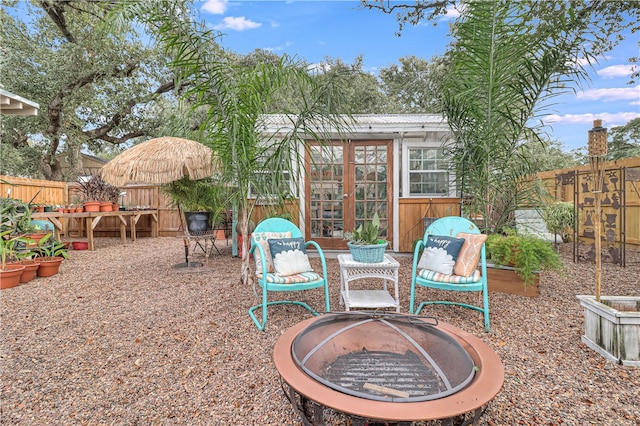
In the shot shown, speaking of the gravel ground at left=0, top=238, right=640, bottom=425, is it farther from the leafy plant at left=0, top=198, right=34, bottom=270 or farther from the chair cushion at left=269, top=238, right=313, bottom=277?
the leafy plant at left=0, top=198, right=34, bottom=270

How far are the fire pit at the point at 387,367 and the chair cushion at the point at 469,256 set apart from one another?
1.10 metres

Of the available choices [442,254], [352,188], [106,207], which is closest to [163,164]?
[352,188]

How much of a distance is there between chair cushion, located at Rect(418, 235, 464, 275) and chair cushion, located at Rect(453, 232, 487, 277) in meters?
0.04

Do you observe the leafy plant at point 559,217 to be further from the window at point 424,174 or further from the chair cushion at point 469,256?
the chair cushion at point 469,256

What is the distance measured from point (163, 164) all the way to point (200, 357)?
2.91m

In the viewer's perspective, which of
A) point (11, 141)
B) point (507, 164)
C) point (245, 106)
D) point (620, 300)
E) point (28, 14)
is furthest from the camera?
point (11, 141)

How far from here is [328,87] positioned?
11.5 ft

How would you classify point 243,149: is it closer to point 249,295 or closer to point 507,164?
point 249,295


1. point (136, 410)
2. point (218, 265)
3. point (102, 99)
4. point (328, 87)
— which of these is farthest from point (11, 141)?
point (136, 410)

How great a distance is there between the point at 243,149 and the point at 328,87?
1.15 metres

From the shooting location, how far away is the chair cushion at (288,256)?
2920 millimetres

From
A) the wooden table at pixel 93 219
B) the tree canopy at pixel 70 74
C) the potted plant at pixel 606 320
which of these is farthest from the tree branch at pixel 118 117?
the potted plant at pixel 606 320

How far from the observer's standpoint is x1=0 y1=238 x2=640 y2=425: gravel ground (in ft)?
5.45

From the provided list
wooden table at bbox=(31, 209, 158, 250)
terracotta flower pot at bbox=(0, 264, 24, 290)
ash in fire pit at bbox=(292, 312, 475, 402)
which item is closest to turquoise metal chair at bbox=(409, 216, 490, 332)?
ash in fire pit at bbox=(292, 312, 475, 402)
